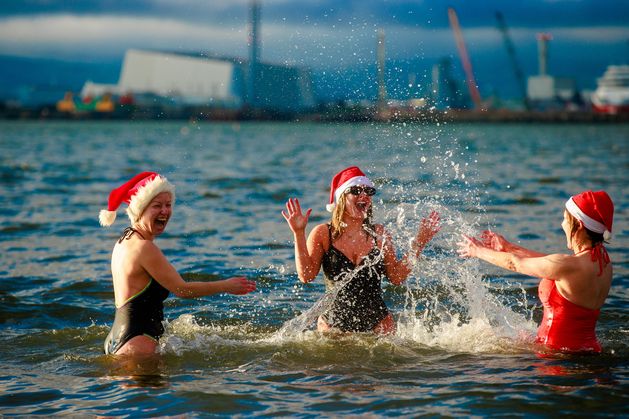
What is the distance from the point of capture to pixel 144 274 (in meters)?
7.97

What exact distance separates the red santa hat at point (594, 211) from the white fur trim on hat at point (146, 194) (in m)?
3.62

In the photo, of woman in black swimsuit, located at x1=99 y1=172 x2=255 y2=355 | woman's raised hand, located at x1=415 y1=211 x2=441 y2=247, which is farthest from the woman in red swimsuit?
woman in black swimsuit, located at x1=99 y1=172 x2=255 y2=355

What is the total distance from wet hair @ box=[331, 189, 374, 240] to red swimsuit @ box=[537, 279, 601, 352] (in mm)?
1782

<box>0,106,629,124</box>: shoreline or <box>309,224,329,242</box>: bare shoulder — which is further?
<box>0,106,629,124</box>: shoreline

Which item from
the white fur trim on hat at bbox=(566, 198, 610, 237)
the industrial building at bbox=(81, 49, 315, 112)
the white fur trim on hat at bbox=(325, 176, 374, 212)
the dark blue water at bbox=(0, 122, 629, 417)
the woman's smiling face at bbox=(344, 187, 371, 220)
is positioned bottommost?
the dark blue water at bbox=(0, 122, 629, 417)

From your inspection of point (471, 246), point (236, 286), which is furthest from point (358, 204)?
point (236, 286)

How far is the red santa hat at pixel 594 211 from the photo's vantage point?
761 cm

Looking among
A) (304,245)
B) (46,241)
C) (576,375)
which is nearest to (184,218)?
(46,241)

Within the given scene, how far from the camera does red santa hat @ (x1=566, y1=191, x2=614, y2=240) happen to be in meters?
7.61

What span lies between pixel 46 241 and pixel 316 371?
974cm

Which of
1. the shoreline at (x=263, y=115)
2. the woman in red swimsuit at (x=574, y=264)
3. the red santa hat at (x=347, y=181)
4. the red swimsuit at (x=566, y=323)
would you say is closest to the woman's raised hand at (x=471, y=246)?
the woman in red swimsuit at (x=574, y=264)

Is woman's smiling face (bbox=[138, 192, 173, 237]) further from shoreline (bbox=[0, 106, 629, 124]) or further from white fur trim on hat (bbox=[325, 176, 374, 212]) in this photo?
shoreline (bbox=[0, 106, 629, 124])

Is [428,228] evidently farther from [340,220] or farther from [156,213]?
[156,213]

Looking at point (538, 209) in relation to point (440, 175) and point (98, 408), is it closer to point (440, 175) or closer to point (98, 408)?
point (440, 175)
